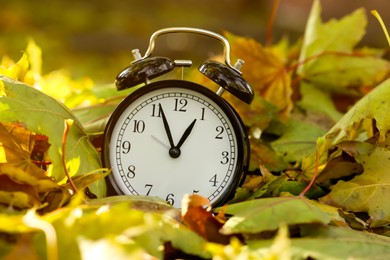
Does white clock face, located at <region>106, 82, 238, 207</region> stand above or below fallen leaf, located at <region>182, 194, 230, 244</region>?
above

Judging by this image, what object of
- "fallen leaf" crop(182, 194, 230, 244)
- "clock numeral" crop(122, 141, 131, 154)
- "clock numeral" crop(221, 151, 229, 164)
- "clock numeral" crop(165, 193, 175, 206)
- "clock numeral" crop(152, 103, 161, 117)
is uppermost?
"clock numeral" crop(152, 103, 161, 117)

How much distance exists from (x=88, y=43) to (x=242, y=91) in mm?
4885

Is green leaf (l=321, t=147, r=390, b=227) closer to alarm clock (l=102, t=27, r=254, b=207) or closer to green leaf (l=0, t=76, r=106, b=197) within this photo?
alarm clock (l=102, t=27, r=254, b=207)

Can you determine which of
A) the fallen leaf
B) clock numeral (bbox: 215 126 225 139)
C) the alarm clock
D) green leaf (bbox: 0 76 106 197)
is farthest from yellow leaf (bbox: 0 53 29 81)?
the fallen leaf

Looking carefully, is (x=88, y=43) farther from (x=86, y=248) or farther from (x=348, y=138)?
(x=86, y=248)

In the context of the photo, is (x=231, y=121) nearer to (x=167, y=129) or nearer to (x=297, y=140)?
(x=167, y=129)

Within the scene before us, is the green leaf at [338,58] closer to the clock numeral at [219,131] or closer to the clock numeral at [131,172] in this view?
the clock numeral at [219,131]

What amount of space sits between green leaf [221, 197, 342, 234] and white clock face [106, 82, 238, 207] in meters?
0.22

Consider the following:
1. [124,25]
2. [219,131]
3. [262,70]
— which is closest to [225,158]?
[219,131]

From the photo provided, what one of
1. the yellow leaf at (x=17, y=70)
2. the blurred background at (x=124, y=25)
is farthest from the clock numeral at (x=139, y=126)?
the blurred background at (x=124, y=25)

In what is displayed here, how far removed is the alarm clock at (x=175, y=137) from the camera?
146 cm

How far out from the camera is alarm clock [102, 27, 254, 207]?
4.80ft

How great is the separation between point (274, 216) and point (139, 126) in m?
0.43

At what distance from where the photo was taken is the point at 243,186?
5.01 feet
